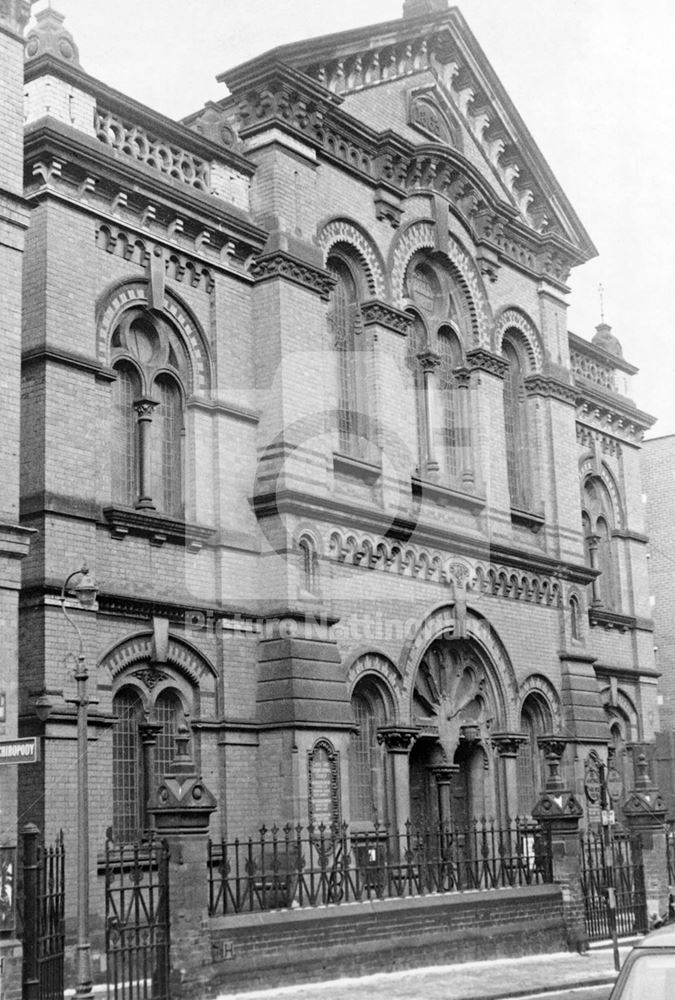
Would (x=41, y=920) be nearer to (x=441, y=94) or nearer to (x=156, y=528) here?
(x=156, y=528)

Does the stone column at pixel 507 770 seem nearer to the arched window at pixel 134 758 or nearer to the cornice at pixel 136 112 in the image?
the arched window at pixel 134 758

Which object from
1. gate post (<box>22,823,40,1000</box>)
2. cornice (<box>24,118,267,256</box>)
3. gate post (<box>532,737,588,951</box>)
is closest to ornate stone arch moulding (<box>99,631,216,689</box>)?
gate post (<box>22,823,40,1000</box>)

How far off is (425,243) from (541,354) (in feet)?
14.9

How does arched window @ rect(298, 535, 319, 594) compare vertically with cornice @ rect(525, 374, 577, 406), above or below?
below

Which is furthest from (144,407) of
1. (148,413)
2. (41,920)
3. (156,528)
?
(41,920)

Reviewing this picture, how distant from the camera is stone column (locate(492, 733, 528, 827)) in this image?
1052 inches

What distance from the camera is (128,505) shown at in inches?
834

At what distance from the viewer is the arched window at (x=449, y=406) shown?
27.7 metres

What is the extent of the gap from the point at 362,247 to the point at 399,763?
914 cm

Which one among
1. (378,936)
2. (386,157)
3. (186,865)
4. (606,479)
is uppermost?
(386,157)

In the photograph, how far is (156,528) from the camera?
2109 centimetres

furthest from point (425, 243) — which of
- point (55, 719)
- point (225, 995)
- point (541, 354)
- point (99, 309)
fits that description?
point (225, 995)

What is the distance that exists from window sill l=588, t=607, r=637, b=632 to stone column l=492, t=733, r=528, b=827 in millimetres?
5732

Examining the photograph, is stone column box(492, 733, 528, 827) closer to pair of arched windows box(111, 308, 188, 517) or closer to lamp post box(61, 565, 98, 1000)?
pair of arched windows box(111, 308, 188, 517)
